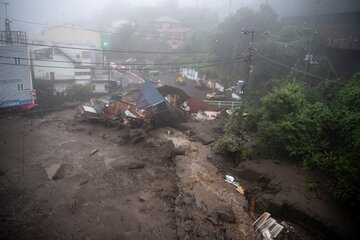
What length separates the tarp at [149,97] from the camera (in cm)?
2202

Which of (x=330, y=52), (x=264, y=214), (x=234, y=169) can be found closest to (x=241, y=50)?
(x=330, y=52)

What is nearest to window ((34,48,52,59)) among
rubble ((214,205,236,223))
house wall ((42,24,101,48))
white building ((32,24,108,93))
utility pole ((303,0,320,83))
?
white building ((32,24,108,93))

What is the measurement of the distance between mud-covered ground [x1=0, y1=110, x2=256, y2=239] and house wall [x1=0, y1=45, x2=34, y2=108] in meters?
5.95

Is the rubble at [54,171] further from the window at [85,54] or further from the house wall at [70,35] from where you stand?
the house wall at [70,35]

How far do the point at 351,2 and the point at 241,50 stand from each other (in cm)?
1402

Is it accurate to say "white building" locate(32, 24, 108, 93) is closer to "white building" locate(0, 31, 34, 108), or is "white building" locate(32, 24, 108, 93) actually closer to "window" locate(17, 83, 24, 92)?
"white building" locate(0, 31, 34, 108)

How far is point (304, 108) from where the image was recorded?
16.5 metres

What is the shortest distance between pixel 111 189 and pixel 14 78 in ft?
62.8

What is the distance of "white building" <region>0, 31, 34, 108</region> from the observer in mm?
25078

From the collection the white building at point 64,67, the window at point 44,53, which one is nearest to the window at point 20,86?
the white building at point 64,67

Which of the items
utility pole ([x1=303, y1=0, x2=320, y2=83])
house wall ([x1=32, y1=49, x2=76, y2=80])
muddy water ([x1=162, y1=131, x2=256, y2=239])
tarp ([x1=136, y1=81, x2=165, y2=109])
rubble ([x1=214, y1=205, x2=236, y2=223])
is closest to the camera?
muddy water ([x1=162, y1=131, x2=256, y2=239])

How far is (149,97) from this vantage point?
22.5 meters

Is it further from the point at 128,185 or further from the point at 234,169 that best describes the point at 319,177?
the point at 128,185

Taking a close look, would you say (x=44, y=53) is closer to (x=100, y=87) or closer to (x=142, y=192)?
(x=100, y=87)
